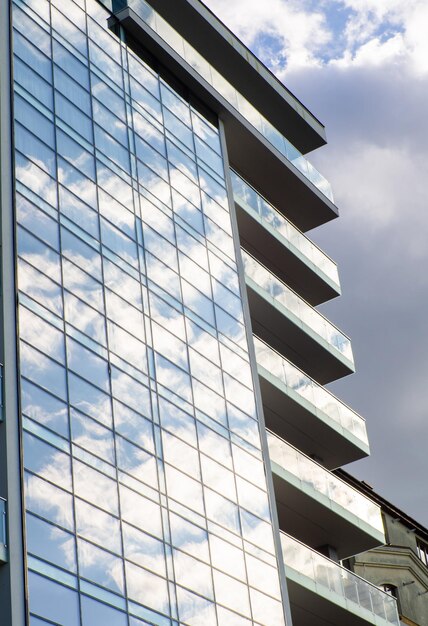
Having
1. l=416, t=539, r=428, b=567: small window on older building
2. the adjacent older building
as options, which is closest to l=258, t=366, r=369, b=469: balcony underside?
the adjacent older building

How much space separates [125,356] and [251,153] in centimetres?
1558

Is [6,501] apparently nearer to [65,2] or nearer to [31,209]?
[31,209]

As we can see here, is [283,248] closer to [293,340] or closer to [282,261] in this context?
[282,261]

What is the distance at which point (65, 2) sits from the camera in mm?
35031

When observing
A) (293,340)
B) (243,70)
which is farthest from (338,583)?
(243,70)

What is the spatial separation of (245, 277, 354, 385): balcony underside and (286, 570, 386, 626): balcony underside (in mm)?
9613

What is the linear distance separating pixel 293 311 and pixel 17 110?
14036mm

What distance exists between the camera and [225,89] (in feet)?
139

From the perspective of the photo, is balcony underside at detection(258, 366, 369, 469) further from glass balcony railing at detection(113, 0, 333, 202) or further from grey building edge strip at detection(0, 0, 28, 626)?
grey building edge strip at detection(0, 0, 28, 626)

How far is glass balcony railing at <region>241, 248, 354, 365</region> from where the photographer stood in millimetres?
40062

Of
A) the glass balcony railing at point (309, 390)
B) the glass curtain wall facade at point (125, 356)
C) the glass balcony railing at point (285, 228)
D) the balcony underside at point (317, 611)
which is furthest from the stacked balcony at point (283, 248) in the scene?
the balcony underside at point (317, 611)

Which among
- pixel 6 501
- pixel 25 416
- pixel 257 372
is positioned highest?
pixel 257 372

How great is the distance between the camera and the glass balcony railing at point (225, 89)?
3896 cm

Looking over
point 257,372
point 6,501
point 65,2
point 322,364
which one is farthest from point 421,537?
point 6,501
